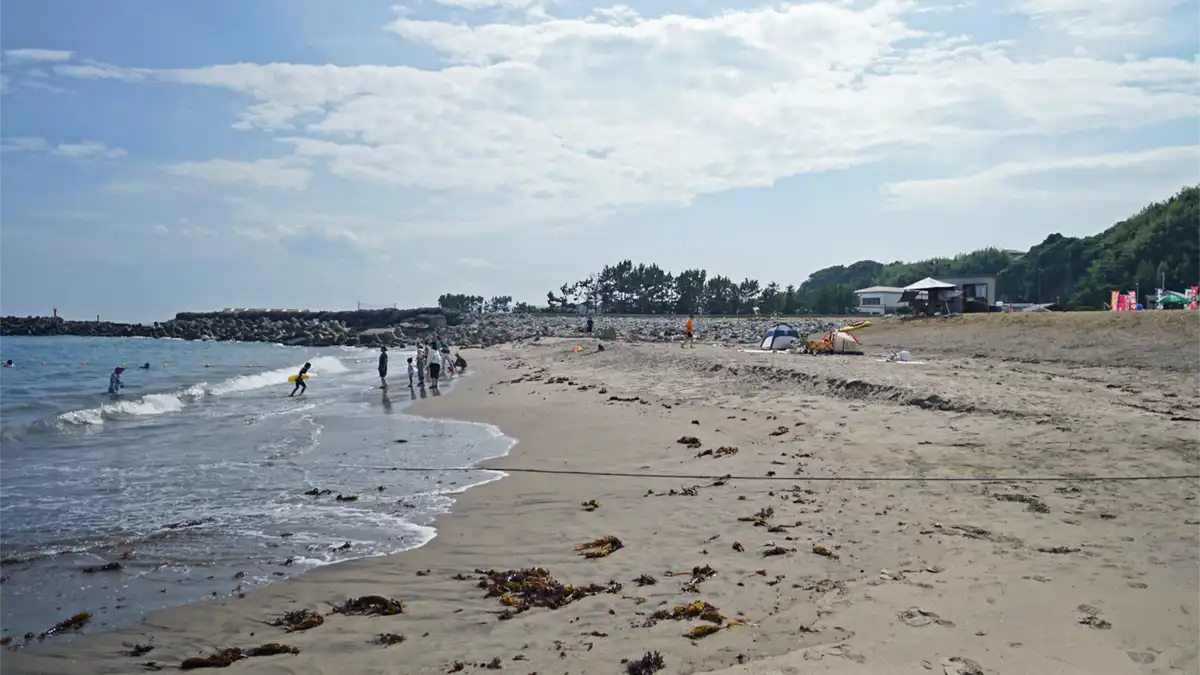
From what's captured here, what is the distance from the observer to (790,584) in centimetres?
540

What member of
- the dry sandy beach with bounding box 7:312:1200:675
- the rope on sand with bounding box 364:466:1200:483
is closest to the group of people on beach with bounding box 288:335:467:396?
the dry sandy beach with bounding box 7:312:1200:675

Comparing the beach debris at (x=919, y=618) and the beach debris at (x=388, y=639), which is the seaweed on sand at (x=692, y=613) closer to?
the beach debris at (x=919, y=618)

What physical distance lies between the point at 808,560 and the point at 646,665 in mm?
2197

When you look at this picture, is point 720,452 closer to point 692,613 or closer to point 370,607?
point 692,613

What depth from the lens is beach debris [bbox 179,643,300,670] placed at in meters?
4.78

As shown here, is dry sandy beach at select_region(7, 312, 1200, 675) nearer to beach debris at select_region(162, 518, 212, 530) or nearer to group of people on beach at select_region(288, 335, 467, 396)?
beach debris at select_region(162, 518, 212, 530)

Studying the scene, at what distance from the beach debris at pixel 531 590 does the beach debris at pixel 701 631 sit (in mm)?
1023

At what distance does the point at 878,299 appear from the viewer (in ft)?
233

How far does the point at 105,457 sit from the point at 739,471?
1125 cm

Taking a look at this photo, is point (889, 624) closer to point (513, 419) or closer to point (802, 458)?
point (802, 458)

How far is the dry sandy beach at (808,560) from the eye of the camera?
434 cm

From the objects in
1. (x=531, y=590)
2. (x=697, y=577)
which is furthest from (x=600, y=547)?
(x=697, y=577)

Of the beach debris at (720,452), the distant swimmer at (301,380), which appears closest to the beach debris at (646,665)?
the beach debris at (720,452)

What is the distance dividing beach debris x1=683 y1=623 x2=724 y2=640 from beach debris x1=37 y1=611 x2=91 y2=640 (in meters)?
4.68
